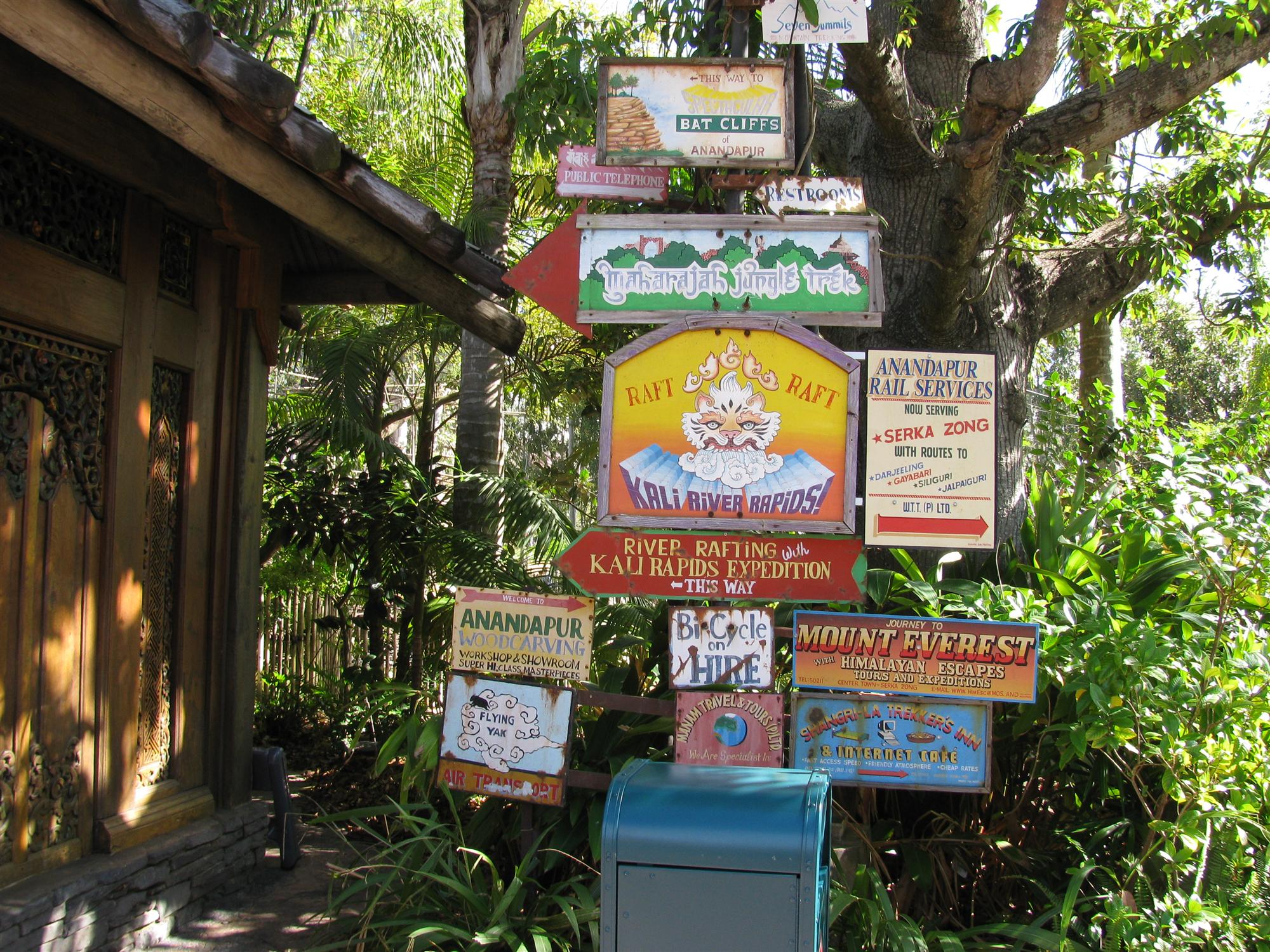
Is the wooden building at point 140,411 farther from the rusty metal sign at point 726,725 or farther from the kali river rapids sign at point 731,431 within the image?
the rusty metal sign at point 726,725

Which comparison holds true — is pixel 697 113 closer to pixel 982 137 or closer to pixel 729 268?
pixel 729 268

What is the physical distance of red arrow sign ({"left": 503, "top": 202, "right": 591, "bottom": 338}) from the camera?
14.4ft

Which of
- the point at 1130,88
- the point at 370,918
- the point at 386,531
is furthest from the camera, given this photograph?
the point at 386,531

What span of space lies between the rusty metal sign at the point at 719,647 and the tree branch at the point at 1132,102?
313cm

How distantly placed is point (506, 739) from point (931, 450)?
2122 mm

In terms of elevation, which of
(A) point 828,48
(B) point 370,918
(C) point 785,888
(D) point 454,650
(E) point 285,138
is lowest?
(B) point 370,918

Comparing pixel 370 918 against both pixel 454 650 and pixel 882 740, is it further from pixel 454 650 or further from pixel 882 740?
pixel 882 740

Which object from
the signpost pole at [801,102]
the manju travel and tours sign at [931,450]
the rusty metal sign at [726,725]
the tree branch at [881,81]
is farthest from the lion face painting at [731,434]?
the tree branch at [881,81]

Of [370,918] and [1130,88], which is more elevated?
[1130,88]

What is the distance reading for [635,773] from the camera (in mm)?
3344

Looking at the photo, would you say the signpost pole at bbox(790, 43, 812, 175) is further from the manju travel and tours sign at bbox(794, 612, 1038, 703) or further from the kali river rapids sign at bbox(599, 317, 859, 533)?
the manju travel and tours sign at bbox(794, 612, 1038, 703)

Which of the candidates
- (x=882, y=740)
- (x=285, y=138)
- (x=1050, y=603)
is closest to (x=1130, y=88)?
(x=1050, y=603)

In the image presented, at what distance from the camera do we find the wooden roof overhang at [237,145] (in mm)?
3281

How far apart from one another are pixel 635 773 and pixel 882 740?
136cm
